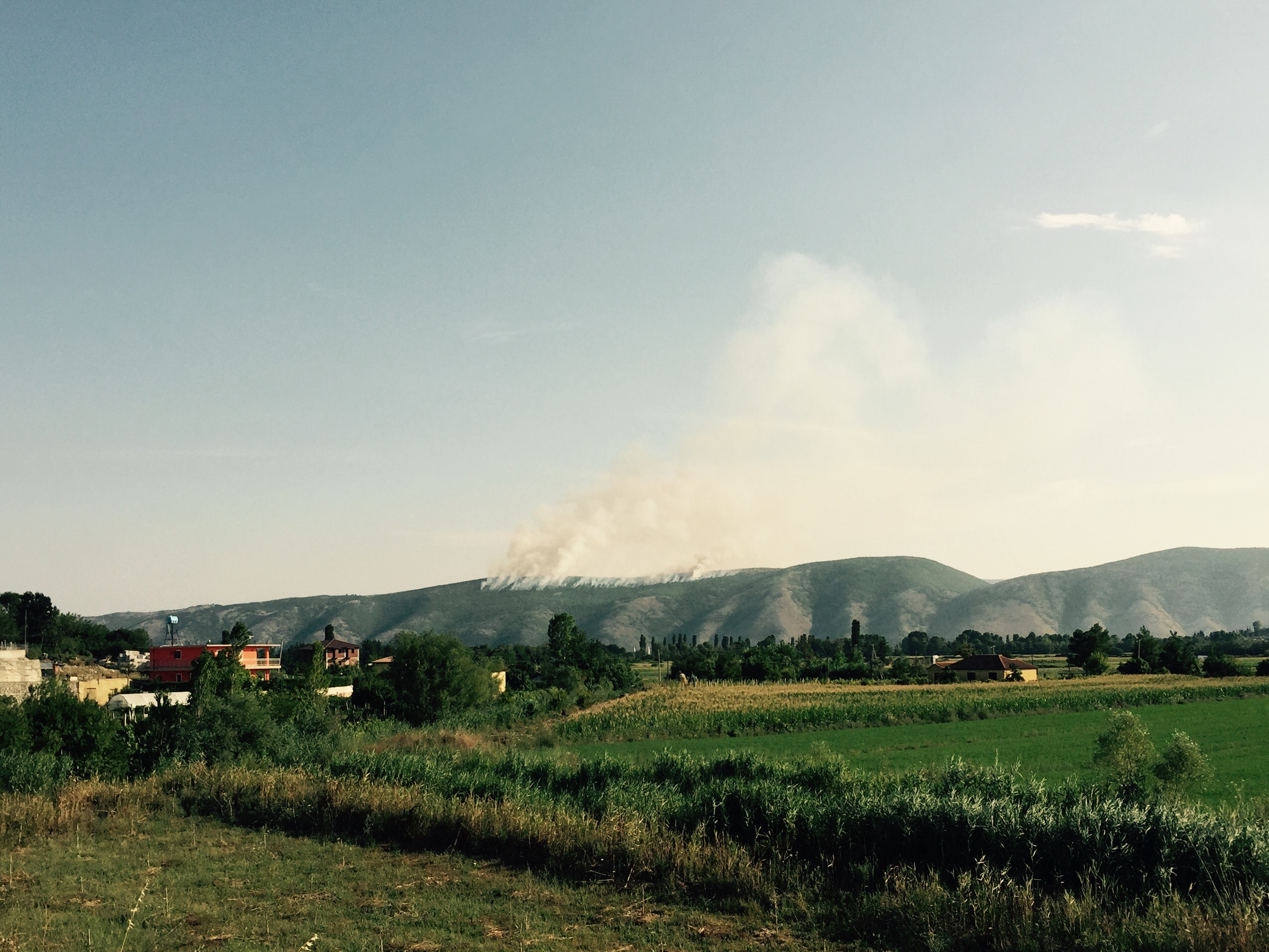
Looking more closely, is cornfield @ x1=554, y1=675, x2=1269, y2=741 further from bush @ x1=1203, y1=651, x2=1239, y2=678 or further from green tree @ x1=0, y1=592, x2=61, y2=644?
green tree @ x1=0, y1=592, x2=61, y2=644

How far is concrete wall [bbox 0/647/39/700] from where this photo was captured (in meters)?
56.3

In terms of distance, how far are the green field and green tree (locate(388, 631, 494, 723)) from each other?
17529 millimetres

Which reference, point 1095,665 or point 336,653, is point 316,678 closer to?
point 336,653

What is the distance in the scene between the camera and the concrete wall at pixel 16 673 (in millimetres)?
56312

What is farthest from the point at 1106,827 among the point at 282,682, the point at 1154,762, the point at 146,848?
the point at 282,682

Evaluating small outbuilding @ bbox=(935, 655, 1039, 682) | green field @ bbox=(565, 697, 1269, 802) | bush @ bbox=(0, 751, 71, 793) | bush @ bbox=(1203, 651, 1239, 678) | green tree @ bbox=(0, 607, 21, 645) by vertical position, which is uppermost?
bush @ bbox=(0, 751, 71, 793)

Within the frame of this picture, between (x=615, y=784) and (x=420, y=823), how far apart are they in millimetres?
6193

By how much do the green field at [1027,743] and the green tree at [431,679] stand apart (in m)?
17.5

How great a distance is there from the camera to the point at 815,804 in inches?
746

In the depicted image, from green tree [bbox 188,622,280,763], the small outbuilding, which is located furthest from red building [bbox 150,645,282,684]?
the small outbuilding

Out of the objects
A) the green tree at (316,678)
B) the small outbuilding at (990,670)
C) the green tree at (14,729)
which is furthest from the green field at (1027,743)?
the small outbuilding at (990,670)

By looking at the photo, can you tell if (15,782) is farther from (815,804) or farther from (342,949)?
(815,804)

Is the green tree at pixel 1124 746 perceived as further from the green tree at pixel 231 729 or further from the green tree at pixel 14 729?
the green tree at pixel 14 729

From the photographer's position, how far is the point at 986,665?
140125 mm
